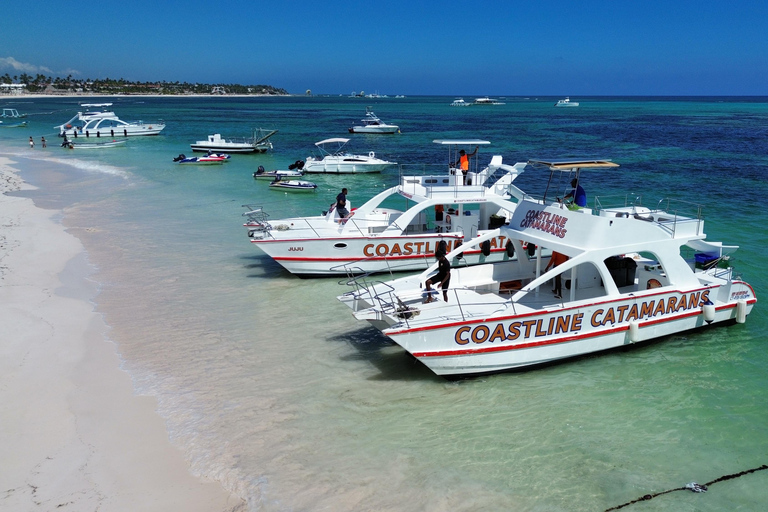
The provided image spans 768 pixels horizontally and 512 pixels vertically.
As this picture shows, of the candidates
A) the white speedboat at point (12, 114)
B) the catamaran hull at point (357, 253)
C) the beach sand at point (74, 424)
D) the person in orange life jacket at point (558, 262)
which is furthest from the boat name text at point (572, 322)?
the white speedboat at point (12, 114)

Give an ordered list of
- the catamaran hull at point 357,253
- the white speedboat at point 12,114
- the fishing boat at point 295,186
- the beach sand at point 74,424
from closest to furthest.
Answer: the beach sand at point 74,424 → the catamaran hull at point 357,253 → the fishing boat at point 295,186 → the white speedboat at point 12,114

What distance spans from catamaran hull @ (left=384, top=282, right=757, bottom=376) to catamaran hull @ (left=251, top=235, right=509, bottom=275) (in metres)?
6.26

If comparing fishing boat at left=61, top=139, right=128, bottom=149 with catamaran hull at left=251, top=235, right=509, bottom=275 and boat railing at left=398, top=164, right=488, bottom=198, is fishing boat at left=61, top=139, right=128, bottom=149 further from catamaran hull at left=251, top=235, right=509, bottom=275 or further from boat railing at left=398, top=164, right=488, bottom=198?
boat railing at left=398, top=164, right=488, bottom=198

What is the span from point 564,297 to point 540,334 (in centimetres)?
216

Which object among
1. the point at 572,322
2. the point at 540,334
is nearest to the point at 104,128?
the point at 540,334

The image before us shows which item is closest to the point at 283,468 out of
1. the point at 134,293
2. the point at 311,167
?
the point at 134,293

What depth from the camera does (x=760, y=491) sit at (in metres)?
8.64

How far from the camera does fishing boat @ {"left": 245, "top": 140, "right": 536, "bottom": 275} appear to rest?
706 inches

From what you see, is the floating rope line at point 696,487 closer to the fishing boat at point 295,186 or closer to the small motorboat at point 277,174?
the fishing boat at point 295,186

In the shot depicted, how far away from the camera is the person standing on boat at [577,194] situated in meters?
13.8

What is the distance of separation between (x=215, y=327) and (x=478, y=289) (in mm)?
6192

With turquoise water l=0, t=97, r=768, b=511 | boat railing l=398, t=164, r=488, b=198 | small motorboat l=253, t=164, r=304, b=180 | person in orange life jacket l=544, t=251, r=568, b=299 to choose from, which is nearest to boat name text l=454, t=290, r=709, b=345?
turquoise water l=0, t=97, r=768, b=511

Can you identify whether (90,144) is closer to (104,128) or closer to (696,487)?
(104,128)

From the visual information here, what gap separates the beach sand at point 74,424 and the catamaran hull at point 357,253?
5.31 metres
